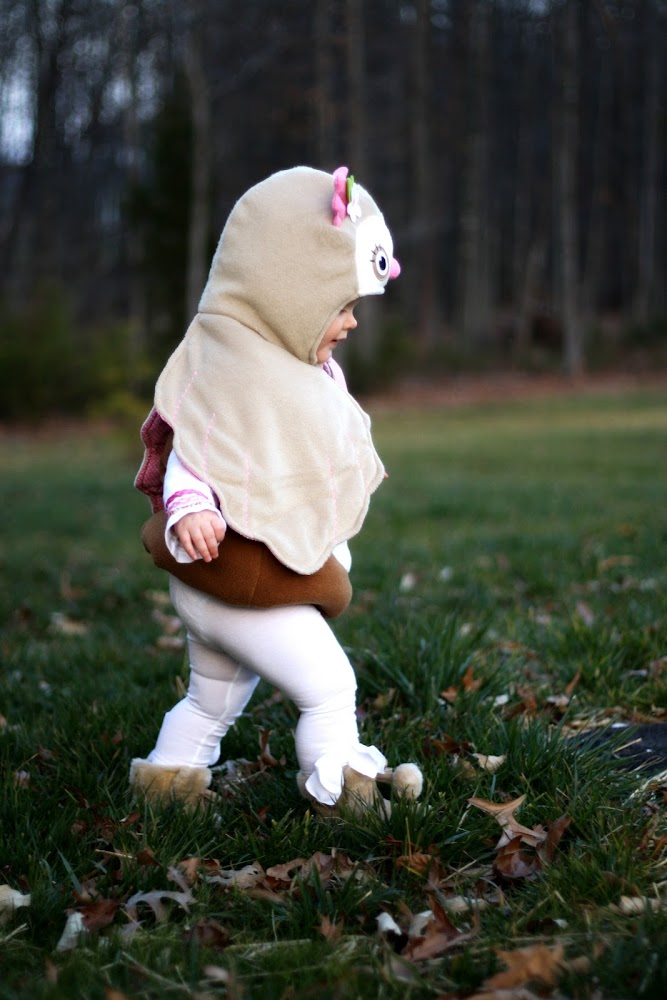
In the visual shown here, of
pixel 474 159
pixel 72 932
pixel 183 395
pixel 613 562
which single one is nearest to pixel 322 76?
pixel 474 159

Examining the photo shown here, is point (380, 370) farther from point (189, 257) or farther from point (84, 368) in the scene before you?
point (84, 368)

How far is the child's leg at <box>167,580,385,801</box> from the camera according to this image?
8.91ft

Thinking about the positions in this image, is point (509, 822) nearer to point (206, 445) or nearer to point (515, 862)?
point (515, 862)

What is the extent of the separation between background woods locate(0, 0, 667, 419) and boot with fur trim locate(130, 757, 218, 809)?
14049 mm

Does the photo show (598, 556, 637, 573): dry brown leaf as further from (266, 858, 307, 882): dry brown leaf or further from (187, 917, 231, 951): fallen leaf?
(187, 917, 231, 951): fallen leaf

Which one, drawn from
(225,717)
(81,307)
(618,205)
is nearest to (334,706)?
(225,717)

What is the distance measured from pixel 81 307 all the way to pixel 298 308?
32.8 metres

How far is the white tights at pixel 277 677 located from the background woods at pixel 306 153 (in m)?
14.0

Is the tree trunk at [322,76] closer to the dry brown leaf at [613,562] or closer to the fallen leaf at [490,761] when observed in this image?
the dry brown leaf at [613,562]

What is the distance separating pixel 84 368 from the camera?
20.8 metres

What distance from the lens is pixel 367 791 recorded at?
9.01ft

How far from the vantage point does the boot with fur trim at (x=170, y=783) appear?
113 inches

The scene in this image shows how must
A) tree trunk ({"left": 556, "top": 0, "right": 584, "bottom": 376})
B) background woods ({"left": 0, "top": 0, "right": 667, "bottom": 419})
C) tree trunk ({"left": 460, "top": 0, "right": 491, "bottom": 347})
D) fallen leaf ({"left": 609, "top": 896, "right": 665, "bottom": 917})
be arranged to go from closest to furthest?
fallen leaf ({"left": 609, "top": 896, "right": 665, "bottom": 917}) → background woods ({"left": 0, "top": 0, "right": 667, "bottom": 419}) → tree trunk ({"left": 556, "top": 0, "right": 584, "bottom": 376}) → tree trunk ({"left": 460, "top": 0, "right": 491, "bottom": 347})

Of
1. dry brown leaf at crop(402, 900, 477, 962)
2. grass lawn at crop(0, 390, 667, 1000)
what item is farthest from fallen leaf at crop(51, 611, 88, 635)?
dry brown leaf at crop(402, 900, 477, 962)
